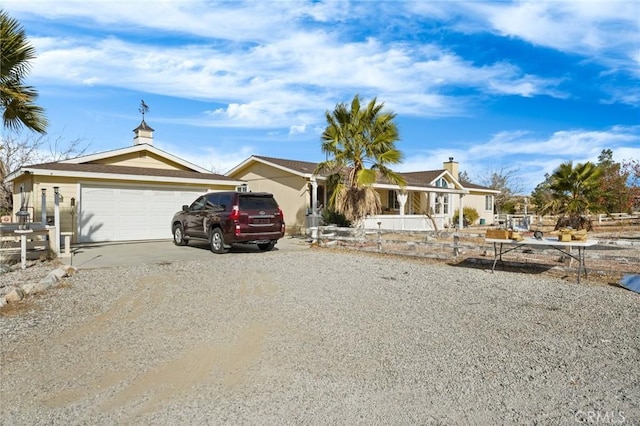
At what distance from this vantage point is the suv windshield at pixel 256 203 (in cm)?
1344

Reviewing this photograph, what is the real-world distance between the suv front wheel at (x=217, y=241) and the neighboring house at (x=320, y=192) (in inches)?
267

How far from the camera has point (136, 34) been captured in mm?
12102

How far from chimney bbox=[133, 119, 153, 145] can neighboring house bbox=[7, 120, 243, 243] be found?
7.13ft

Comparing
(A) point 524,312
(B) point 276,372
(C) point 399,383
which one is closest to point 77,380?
(B) point 276,372

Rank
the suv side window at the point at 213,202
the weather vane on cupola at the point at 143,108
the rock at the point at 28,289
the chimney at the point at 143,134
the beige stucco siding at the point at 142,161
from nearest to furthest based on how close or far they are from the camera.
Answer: the rock at the point at 28,289 → the suv side window at the point at 213,202 → the beige stucco siding at the point at 142,161 → the chimney at the point at 143,134 → the weather vane on cupola at the point at 143,108

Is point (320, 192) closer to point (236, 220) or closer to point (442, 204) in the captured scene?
point (236, 220)

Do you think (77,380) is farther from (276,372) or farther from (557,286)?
(557,286)

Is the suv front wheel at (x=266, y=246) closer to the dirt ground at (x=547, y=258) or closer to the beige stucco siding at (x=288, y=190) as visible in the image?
the dirt ground at (x=547, y=258)

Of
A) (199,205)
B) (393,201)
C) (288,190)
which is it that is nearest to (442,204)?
(393,201)

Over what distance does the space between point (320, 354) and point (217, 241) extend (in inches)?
372

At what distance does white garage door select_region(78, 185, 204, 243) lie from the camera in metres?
16.2

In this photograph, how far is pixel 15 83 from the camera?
10.8 m
